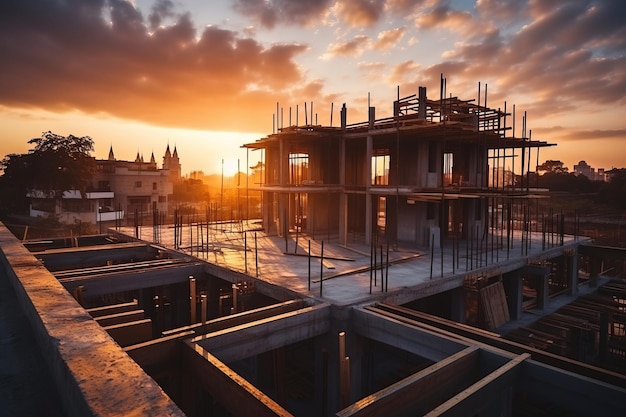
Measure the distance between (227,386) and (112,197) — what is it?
51195 mm

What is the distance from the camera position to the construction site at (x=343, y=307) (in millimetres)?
6215

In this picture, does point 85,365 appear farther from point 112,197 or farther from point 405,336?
point 112,197

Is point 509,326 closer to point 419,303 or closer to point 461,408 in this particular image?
point 419,303

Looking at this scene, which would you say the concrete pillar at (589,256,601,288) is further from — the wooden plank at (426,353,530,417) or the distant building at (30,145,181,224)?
the distant building at (30,145,181,224)

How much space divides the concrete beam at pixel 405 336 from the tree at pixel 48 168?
4137 cm

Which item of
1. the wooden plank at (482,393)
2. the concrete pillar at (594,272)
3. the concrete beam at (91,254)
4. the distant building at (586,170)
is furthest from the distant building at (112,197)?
the distant building at (586,170)

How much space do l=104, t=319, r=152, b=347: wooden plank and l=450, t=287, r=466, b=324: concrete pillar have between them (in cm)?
1197

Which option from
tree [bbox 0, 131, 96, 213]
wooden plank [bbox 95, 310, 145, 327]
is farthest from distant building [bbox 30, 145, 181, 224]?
wooden plank [bbox 95, 310, 145, 327]

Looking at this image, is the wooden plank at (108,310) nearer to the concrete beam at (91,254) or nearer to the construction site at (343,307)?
the construction site at (343,307)

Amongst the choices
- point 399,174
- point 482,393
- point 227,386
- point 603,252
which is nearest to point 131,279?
point 227,386

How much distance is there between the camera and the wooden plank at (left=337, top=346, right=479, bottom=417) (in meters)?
5.88

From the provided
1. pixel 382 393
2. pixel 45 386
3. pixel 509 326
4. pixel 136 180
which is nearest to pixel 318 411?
pixel 382 393

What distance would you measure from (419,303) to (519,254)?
6334 millimetres

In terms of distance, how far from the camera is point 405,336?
30.2 feet
